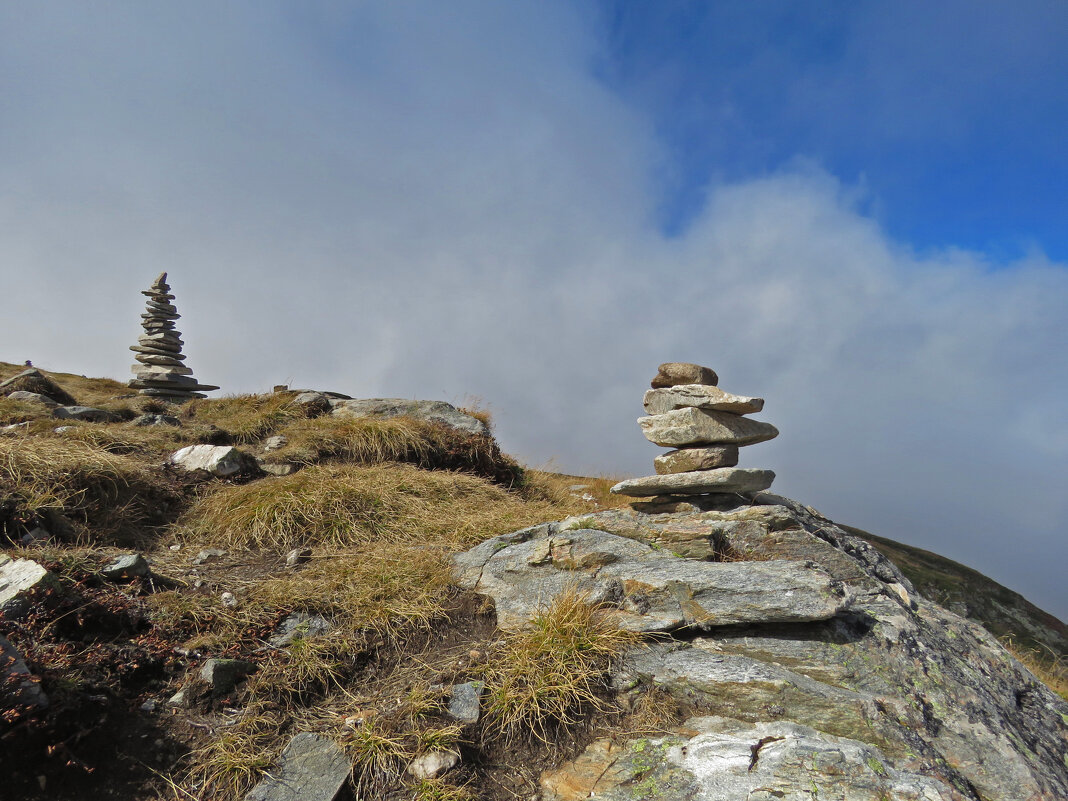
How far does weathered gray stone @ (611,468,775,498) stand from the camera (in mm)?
7070

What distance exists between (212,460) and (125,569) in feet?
13.0

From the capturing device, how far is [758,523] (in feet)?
21.6

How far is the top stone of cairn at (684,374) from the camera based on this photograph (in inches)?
296

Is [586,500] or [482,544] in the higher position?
[586,500]

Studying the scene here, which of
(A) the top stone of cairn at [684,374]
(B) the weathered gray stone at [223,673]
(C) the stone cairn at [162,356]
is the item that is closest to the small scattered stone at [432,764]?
(B) the weathered gray stone at [223,673]

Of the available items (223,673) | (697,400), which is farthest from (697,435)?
(223,673)

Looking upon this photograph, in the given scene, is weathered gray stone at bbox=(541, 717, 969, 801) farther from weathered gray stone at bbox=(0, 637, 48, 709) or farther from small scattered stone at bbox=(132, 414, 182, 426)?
small scattered stone at bbox=(132, 414, 182, 426)

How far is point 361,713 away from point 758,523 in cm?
458

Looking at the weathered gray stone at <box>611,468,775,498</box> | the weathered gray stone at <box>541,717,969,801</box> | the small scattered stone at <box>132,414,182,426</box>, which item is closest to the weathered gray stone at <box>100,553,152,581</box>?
the weathered gray stone at <box>541,717,969,801</box>

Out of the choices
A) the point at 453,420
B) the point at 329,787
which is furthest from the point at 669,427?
the point at 453,420

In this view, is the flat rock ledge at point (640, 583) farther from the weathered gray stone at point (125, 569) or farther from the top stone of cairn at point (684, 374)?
the weathered gray stone at point (125, 569)

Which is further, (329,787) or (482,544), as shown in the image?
(482,544)

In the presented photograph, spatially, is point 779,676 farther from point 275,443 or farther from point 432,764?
point 275,443

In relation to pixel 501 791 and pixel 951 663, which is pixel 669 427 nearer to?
pixel 951 663
